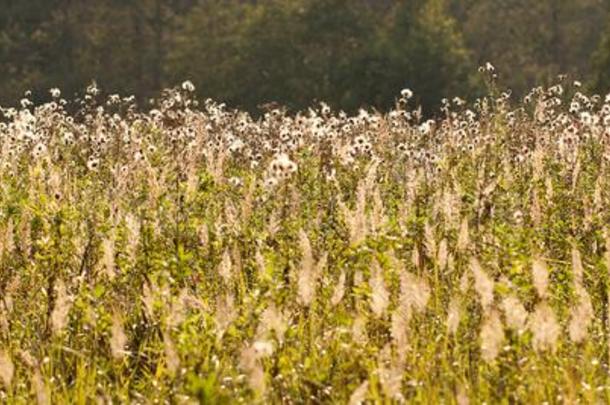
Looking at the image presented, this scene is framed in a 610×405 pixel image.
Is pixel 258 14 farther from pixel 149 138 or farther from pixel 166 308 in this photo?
pixel 166 308

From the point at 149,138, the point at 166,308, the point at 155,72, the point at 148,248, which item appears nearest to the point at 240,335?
the point at 166,308

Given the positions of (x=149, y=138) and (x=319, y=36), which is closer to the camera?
(x=149, y=138)

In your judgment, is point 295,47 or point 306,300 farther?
point 295,47

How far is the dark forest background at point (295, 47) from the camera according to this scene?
1714 inches

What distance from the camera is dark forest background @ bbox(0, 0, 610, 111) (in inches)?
1714

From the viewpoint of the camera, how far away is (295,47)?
4588 centimetres

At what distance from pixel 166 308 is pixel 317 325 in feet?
3.02

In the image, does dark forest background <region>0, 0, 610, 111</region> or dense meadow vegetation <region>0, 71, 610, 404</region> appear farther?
dark forest background <region>0, 0, 610, 111</region>

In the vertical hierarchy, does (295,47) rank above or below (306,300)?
above

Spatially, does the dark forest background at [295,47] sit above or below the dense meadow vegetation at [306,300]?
above

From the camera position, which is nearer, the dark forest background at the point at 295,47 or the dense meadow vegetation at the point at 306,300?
the dense meadow vegetation at the point at 306,300

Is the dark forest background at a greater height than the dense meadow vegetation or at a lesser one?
greater

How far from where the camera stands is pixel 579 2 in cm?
5431

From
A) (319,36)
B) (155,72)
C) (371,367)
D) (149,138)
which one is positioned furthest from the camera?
(155,72)
